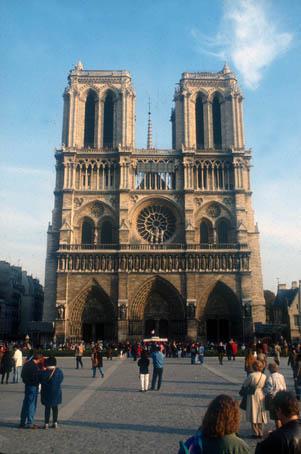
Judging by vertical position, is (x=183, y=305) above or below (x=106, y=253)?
below

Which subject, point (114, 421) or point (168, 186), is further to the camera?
point (168, 186)

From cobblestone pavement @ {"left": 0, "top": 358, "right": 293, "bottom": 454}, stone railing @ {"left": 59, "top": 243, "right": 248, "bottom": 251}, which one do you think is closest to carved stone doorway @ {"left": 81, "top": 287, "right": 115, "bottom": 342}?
stone railing @ {"left": 59, "top": 243, "right": 248, "bottom": 251}

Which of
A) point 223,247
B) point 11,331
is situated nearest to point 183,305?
point 223,247

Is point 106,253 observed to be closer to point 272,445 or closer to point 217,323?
point 217,323

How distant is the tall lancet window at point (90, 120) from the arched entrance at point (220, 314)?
2102 centimetres

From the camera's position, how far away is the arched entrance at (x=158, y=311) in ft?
150

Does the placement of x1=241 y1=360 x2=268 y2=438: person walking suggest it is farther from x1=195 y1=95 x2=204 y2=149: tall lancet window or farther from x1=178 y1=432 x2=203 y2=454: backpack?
x1=195 y1=95 x2=204 y2=149: tall lancet window

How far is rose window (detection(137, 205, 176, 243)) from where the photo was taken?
1941 inches

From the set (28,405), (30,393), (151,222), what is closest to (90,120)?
(151,222)

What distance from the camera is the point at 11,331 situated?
6888 centimetres

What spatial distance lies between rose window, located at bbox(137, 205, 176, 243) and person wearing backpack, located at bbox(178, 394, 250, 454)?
149ft

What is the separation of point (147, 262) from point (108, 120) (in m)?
17.2

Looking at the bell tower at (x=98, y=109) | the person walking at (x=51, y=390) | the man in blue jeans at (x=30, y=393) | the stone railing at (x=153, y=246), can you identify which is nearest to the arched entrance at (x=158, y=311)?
the stone railing at (x=153, y=246)

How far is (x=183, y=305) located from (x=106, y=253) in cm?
917
